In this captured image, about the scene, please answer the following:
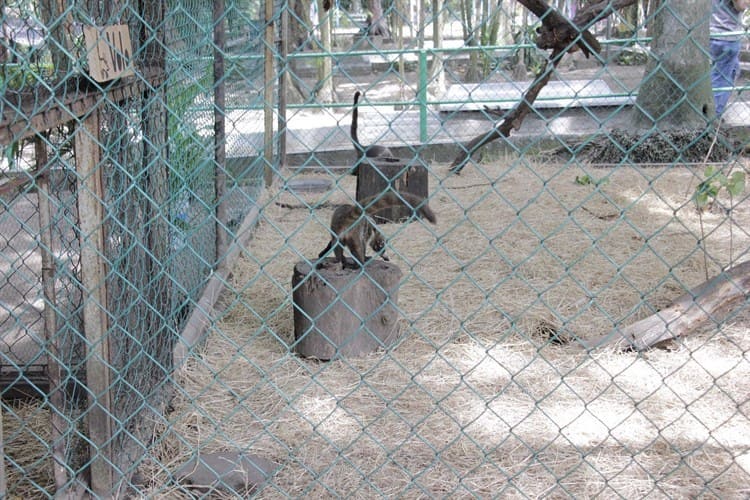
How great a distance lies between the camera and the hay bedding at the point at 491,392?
2680 mm

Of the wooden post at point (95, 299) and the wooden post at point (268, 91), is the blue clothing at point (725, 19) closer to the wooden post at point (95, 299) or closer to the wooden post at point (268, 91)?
the wooden post at point (268, 91)

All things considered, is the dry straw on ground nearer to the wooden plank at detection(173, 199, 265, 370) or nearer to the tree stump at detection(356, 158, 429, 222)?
the wooden plank at detection(173, 199, 265, 370)

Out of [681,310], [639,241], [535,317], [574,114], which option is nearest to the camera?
[681,310]

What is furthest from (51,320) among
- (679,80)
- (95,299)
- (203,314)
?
(679,80)

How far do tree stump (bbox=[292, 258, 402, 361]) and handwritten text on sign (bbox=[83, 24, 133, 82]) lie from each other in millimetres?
1744

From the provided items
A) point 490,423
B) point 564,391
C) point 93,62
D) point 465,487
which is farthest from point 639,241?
point 93,62

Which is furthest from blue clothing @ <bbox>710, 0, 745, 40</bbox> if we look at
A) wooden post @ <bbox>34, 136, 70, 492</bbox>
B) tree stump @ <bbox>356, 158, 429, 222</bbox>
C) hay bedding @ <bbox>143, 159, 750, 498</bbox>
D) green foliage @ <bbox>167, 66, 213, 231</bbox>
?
wooden post @ <bbox>34, 136, 70, 492</bbox>

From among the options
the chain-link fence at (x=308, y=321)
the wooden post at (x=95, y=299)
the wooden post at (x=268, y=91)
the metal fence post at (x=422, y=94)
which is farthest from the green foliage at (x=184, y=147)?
the metal fence post at (x=422, y=94)

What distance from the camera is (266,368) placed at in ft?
12.4

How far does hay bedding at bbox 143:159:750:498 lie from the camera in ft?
8.79

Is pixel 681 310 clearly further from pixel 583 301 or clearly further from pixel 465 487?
pixel 465 487

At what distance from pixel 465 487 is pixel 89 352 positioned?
119cm

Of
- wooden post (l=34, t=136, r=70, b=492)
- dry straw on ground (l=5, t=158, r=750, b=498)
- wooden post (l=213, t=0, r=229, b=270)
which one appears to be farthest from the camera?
wooden post (l=213, t=0, r=229, b=270)

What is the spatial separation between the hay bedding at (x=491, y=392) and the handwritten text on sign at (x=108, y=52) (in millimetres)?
649
